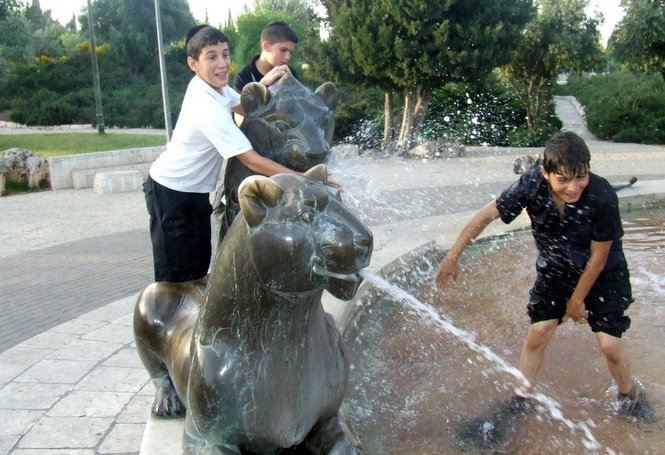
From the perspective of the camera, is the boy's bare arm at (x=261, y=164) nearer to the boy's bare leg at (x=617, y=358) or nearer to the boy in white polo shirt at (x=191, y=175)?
the boy in white polo shirt at (x=191, y=175)

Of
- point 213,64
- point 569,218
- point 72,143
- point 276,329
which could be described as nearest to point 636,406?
point 569,218

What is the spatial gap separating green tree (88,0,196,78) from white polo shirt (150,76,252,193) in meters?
42.8

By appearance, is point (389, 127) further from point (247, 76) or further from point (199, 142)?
point (199, 142)

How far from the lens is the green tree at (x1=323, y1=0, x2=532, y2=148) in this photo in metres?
18.0

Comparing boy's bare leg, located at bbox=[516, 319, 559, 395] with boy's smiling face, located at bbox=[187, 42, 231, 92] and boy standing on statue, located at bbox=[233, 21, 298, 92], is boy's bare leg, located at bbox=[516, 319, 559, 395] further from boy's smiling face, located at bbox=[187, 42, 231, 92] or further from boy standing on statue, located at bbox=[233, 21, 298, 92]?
boy's smiling face, located at bbox=[187, 42, 231, 92]

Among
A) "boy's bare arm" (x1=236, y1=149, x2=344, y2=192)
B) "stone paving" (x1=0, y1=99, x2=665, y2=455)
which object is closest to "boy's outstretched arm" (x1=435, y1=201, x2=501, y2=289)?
"stone paving" (x1=0, y1=99, x2=665, y2=455)

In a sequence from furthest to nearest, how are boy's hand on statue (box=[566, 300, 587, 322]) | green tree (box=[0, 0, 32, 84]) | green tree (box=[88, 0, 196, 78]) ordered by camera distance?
green tree (box=[88, 0, 196, 78]), green tree (box=[0, 0, 32, 84]), boy's hand on statue (box=[566, 300, 587, 322])

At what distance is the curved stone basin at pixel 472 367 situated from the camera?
3.40 meters

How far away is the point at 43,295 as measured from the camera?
647cm

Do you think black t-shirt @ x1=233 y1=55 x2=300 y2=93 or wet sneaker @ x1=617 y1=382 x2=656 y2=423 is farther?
black t-shirt @ x1=233 y1=55 x2=300 y2=93

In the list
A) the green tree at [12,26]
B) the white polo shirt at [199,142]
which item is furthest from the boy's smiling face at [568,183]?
the green tree at [12,26]

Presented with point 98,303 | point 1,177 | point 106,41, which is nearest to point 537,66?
point 1,177

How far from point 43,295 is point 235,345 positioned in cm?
496

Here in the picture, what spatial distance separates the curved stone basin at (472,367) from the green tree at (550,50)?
1971cm
